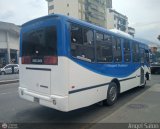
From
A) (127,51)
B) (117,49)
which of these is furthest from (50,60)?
(127,51)

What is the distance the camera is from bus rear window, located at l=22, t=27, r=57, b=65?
6577mm

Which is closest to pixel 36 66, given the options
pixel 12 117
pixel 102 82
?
pixel 12 117

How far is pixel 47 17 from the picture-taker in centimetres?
684

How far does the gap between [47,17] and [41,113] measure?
3303 mm

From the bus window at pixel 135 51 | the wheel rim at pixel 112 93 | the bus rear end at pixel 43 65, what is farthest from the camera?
the bus window at pixel 135 51

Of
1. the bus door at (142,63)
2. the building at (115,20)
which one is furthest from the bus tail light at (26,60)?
the building at (115,20)

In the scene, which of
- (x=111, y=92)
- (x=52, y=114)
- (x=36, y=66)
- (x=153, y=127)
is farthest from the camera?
(x=111, y=92)

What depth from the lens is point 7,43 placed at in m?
45.7

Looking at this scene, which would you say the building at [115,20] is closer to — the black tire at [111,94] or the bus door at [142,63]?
the bus door at [142,63]

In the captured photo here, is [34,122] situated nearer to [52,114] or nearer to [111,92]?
[52,114]

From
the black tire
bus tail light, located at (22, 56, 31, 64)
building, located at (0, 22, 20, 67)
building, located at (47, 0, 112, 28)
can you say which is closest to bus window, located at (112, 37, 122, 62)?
the black tire

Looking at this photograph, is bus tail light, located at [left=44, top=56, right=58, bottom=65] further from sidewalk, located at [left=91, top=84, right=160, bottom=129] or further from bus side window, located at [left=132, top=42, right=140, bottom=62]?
bus side window, located at [left=132, top=42, right=140, bottom=62]

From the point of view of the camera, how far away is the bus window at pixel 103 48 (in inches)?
312

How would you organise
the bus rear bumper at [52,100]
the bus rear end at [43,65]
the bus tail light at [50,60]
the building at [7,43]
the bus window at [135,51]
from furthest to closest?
the building at [7,43] < the bus window at [135,51] < the bus tail light at [50,60] < the bus rear end at [43,65] < the bus rear bumper at [52,100]
